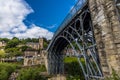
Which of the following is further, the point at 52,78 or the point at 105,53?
the point at 52,78

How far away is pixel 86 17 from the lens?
14688 mm

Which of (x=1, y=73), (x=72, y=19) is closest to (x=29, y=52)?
(x=1, y=73)

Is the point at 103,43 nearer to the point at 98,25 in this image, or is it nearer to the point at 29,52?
the point at 98,25

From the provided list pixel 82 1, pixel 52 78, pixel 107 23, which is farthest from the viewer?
pixel 52 78

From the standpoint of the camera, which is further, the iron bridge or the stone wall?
the iron bridge

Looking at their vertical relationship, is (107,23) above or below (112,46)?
above

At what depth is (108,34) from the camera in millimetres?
8469

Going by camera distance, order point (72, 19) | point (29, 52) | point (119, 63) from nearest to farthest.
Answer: point (119, 63)
point (72, 19)
point (29, 52)

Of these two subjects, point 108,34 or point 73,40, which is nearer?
point 108,34

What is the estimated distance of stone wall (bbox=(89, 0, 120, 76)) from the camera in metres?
8.07

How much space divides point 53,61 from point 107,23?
25623mm

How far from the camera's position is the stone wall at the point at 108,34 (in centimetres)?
807

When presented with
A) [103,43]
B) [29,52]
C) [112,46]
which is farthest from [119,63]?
[29,52]

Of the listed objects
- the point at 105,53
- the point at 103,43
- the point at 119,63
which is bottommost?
the point at 119,63
